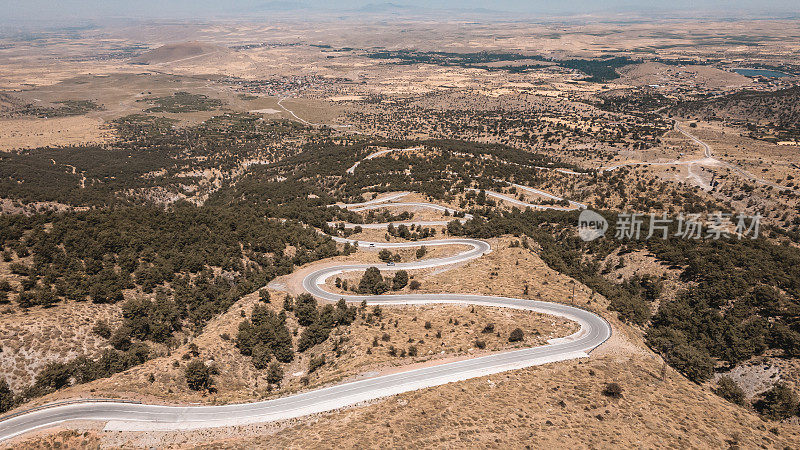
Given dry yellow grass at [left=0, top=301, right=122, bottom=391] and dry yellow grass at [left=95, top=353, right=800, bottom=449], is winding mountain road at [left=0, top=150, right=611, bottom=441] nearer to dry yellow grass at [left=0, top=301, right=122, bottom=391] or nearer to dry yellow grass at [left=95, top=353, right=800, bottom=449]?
dry yellow grass at [left=95, top=353, right=800, bottom=449]

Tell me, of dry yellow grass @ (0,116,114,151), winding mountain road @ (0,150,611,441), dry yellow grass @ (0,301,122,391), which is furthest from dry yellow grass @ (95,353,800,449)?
dry yellow grass @ (0,116,114,151)

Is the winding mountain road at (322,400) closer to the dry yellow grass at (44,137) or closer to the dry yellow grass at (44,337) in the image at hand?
the dry yellow grass at (44,337)

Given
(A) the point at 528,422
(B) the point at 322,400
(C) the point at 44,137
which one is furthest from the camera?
(C) the point at 44,137

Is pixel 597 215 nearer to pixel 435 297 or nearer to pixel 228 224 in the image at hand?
pixel 435 297

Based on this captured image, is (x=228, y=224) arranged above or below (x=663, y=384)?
above

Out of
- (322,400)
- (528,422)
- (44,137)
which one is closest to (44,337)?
(322,400)

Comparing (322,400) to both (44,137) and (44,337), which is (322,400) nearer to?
(44,337)

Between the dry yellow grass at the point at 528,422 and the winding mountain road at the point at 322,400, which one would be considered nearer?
the dry yellow grass at the point at 528,422

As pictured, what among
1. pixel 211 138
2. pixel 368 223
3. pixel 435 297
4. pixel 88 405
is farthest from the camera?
pixel 211 138

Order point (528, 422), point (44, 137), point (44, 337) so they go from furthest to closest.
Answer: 1. point (44, 137)
2. point (44, 337)
3. point (528, 422)

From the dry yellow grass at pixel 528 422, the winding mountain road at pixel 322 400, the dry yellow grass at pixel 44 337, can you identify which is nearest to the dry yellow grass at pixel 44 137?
the dry yellow grass at pixel 44 337

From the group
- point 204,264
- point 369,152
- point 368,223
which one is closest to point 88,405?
point 204,264
